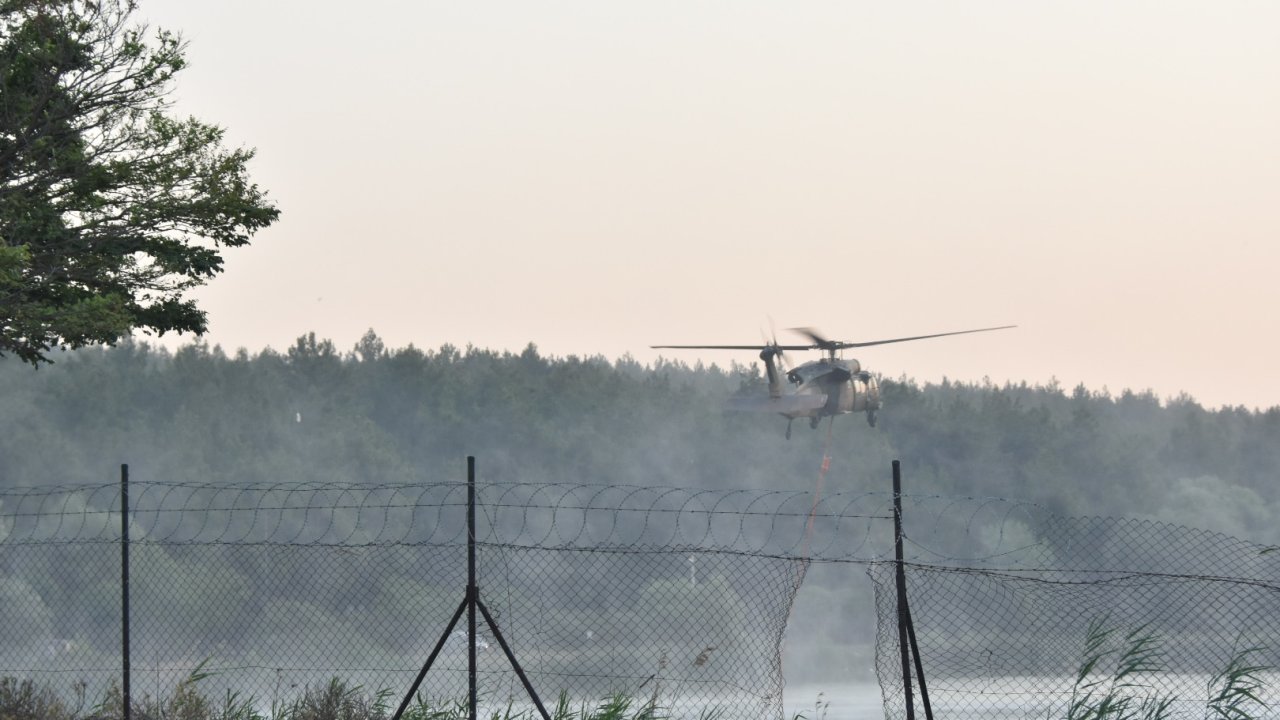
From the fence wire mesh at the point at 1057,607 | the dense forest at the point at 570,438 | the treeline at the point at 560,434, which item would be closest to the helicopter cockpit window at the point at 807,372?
the fence wire mesh at the point at 1057,607

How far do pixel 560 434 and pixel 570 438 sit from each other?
3.39 feet

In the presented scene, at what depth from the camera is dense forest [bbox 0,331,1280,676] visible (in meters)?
124

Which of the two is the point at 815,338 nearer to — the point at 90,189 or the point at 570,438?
the point at 90,189

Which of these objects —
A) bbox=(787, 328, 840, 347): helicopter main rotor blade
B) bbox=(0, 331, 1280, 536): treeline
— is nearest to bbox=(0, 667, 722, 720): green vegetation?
bbox=(787, 328, 840, 347): helicopter main rotor blade

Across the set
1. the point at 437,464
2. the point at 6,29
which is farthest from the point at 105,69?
the point at 437,464

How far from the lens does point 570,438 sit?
467 ft

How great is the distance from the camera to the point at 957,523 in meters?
124

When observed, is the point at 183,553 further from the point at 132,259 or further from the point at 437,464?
the point at 132,259

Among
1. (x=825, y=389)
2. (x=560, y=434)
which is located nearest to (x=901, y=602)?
(x=825, y=389)

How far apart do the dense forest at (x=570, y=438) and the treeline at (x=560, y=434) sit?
0.18 meters

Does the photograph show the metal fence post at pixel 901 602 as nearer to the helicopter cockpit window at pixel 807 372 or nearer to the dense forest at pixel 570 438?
the helicopter cockpit window at pixel 807 372

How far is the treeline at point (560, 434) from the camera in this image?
126188 mm

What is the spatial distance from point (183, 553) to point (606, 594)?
81.3 feet

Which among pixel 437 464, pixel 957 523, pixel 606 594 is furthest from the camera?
pixel 437 464
